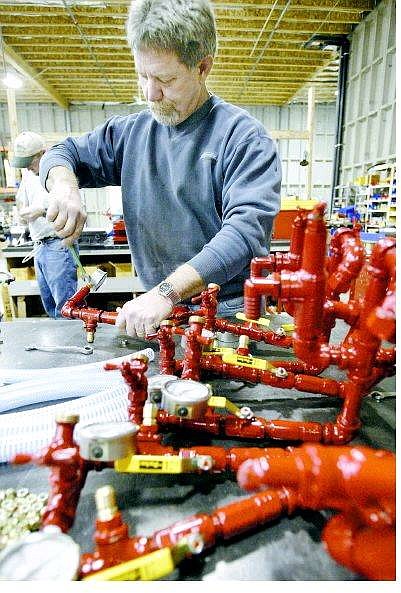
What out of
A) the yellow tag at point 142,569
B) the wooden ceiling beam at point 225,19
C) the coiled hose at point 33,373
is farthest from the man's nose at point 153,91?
the wooden ceiling beam at point 225,19

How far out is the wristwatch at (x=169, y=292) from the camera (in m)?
1.15

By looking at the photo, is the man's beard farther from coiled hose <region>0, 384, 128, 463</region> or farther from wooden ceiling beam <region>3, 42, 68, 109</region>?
wooden ceiling beam <region>3, 42, 68, 109</region>

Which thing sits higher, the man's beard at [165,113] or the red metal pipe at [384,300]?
the man's beard at [165,113]

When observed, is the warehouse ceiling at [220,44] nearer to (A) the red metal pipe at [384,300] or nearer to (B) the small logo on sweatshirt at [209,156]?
(B) the small logo on sweatshirt at [209,156]

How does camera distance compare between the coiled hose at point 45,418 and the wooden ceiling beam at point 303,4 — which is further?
the wooden ceiling beam at point 303,4

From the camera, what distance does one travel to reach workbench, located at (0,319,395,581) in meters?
0.59

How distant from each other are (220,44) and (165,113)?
20.0 feet

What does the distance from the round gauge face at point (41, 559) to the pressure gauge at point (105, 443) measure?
0.13m

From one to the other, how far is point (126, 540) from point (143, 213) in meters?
1.42

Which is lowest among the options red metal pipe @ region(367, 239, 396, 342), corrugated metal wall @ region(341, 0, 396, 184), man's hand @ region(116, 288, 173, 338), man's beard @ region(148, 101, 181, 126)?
man's hand @ region(116, 288, 173, 338)

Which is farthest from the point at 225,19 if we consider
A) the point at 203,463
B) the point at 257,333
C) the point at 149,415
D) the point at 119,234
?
the point at 203,463

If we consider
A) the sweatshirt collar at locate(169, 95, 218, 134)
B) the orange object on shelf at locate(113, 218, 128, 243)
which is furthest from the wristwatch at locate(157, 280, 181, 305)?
the orange object on shelf at locate(113, 218, 128, 243)

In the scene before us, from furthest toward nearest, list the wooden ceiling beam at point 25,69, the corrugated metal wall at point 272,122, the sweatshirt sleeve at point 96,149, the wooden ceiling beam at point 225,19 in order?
the corrugated metal wall at point 272,122 < the wooden ceiling beam at point 25,69 < the wooden ceiling beam at point 225,19 < the sweatshirt sleeve at point 96,149

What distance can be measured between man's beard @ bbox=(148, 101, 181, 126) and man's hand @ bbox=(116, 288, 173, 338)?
870 mm
